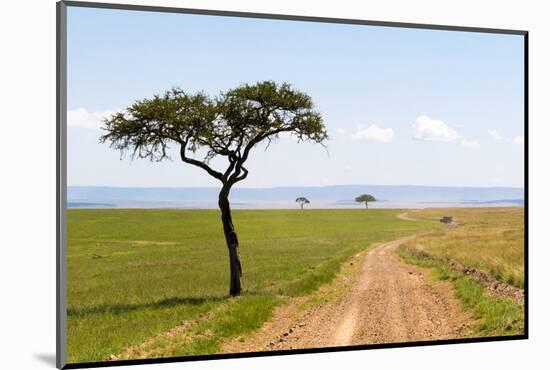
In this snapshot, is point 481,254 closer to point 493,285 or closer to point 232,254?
point 493,285

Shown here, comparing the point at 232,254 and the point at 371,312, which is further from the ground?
the point at 232,254

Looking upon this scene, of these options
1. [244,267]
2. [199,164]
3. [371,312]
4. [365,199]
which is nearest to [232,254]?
[244,267]

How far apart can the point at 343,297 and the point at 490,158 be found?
298cm

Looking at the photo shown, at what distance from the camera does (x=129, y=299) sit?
10953 mm

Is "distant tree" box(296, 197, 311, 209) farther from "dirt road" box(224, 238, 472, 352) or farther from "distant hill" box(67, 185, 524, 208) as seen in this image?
"dirt road" box(224, 238, 472, 352)

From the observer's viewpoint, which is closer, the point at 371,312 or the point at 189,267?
the point at 189,267

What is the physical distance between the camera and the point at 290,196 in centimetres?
1150

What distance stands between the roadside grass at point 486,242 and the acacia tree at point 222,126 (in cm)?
247

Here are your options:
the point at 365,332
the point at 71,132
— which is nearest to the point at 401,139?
the point at 365,332

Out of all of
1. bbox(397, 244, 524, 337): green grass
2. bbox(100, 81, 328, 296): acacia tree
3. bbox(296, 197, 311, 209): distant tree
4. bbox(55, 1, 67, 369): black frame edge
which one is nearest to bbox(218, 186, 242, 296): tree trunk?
bbox(100, 81, 328, 296): acacia tree

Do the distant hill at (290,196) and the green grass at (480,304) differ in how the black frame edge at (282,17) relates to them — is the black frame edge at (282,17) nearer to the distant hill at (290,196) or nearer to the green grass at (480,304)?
the distant hill at (290,196)

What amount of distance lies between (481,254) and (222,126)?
4414 millimetres

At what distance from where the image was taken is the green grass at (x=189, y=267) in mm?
10445

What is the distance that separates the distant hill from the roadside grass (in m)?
0.23
